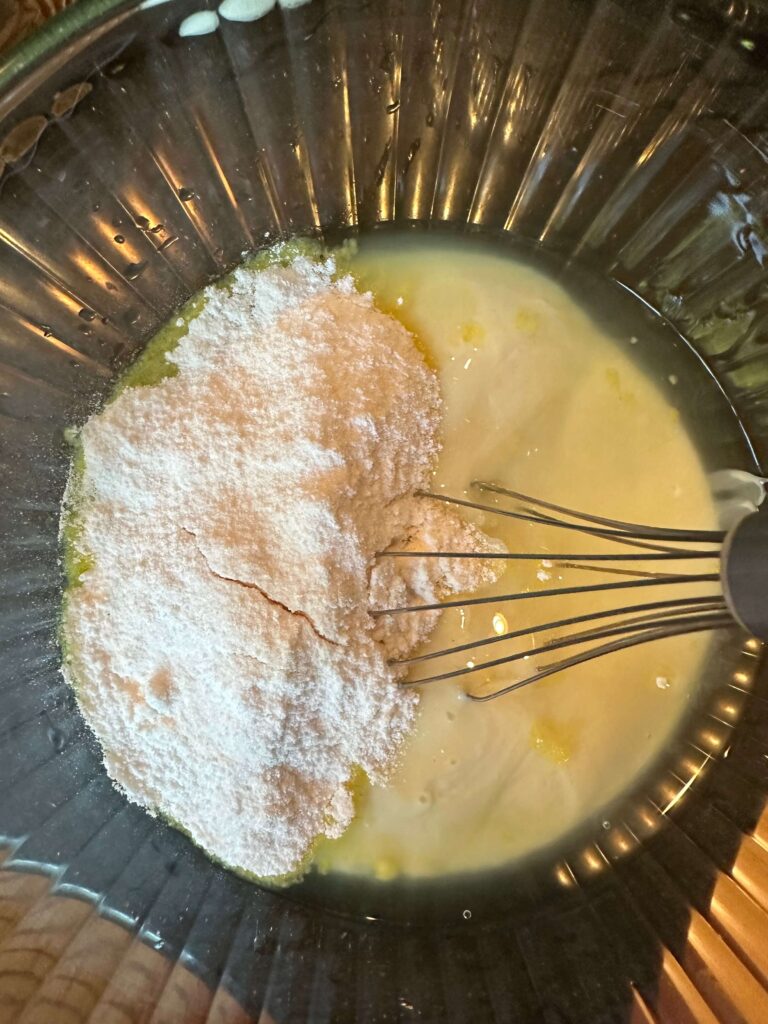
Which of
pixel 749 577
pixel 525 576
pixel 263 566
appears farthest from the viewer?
pixel 525 576

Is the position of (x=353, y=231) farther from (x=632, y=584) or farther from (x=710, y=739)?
(x=710, y=739)

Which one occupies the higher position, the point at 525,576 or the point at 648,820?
the point at 525,576

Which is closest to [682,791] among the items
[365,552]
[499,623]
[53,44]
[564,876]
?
[564,876]

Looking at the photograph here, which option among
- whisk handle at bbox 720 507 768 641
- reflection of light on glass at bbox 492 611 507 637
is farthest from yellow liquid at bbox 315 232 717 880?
whisk handle at bbox 720 507 768 641

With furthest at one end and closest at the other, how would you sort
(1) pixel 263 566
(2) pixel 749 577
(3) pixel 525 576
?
(3) pixel 525 576 < (1) pixel 263 566 < (2) pixel 749 577

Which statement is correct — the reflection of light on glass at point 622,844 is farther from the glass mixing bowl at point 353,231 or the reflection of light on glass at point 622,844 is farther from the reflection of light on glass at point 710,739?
the reflection of light on glass at point 710,739

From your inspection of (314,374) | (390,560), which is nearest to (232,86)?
(314,374)

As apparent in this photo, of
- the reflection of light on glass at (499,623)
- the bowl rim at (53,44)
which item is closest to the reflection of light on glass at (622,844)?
the reflection of light on glass at (499,623)

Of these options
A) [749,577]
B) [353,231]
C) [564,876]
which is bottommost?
[564,876]
